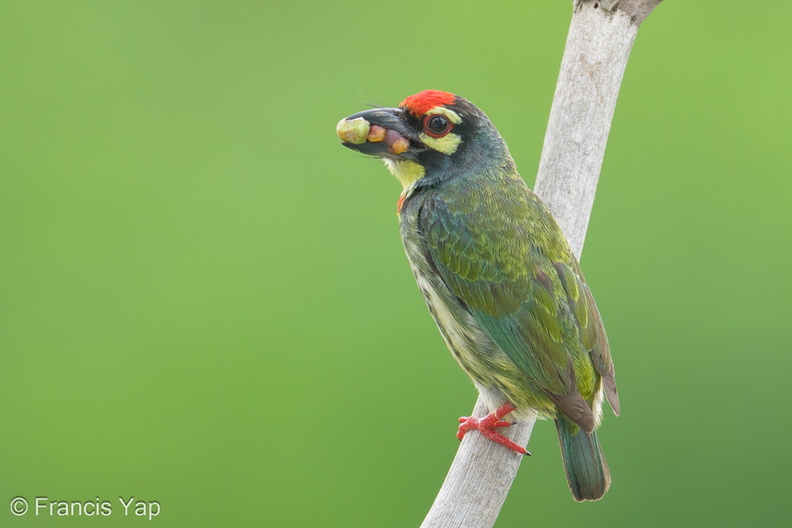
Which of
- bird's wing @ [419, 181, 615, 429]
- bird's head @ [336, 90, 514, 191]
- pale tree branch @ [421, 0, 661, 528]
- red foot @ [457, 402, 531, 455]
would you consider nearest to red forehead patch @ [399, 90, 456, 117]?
bird's head @ [336, 90, 514, 191]

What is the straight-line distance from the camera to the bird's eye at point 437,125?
322 centimetres

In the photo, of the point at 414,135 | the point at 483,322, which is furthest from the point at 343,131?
the point at 483,322

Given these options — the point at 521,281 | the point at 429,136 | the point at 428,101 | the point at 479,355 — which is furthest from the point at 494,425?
the point at 428,101

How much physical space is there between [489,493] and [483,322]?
0.52 metres

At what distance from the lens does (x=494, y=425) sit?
128 inches

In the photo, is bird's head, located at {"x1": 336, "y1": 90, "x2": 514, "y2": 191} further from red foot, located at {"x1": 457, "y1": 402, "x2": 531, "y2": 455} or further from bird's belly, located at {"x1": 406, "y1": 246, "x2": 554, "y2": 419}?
red foot, located at {"x1": 457, "y1": 402, "x2": 531, "y2": 455}

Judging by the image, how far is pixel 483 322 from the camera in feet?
10.4

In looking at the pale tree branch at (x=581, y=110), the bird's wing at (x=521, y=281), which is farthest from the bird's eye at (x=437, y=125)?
the pale tree branch at (x=581, y=110)

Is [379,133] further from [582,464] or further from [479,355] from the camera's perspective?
[582,464]

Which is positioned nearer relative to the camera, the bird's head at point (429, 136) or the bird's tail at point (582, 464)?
the bird's tail at point (582, 464)

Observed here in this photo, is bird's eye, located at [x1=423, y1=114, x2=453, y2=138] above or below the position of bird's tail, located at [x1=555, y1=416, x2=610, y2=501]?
above

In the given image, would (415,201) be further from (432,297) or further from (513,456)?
(513,456)

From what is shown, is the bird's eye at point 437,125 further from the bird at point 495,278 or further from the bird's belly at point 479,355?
the bird's belly at point 479,355

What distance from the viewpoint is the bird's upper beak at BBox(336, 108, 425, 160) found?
323 centimetres
